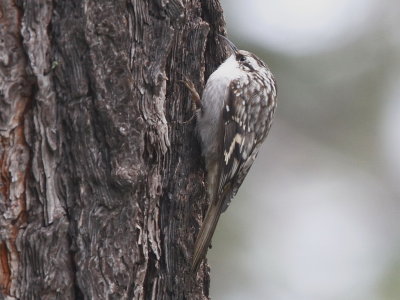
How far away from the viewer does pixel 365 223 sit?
22.8 feet

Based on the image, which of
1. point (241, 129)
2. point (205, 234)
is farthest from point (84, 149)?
point (241, 129)

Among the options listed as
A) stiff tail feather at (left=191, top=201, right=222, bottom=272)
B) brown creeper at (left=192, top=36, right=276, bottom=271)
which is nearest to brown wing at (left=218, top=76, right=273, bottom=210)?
brown creeper at (left=192, top=36, right=276, bottom=271)

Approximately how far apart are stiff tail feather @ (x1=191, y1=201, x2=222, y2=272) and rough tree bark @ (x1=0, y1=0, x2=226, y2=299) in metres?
0.18

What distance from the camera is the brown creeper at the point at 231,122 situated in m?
3.42

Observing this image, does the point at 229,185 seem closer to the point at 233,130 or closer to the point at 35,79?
the point at 233,130

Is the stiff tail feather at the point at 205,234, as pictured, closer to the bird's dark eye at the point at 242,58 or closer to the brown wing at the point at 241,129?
the brown wing at the point at 241,129

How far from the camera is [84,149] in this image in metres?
2.60

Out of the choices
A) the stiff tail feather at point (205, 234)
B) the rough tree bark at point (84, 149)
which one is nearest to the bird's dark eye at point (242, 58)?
the stiff tail feather at point (205, 234)

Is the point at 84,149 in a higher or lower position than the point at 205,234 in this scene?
higher

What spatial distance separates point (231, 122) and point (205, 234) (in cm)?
79

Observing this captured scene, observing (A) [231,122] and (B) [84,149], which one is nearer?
(B) [84,149]

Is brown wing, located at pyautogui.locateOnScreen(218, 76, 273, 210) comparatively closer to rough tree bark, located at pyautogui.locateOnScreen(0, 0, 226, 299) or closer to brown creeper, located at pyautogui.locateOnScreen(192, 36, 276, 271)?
brown creeper, located at pyautogui.locateOnScreen(192, 36, 276, 271)

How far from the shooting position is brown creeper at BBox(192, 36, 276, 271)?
342 centimetres

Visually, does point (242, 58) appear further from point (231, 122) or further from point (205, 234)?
point (205, 234)
